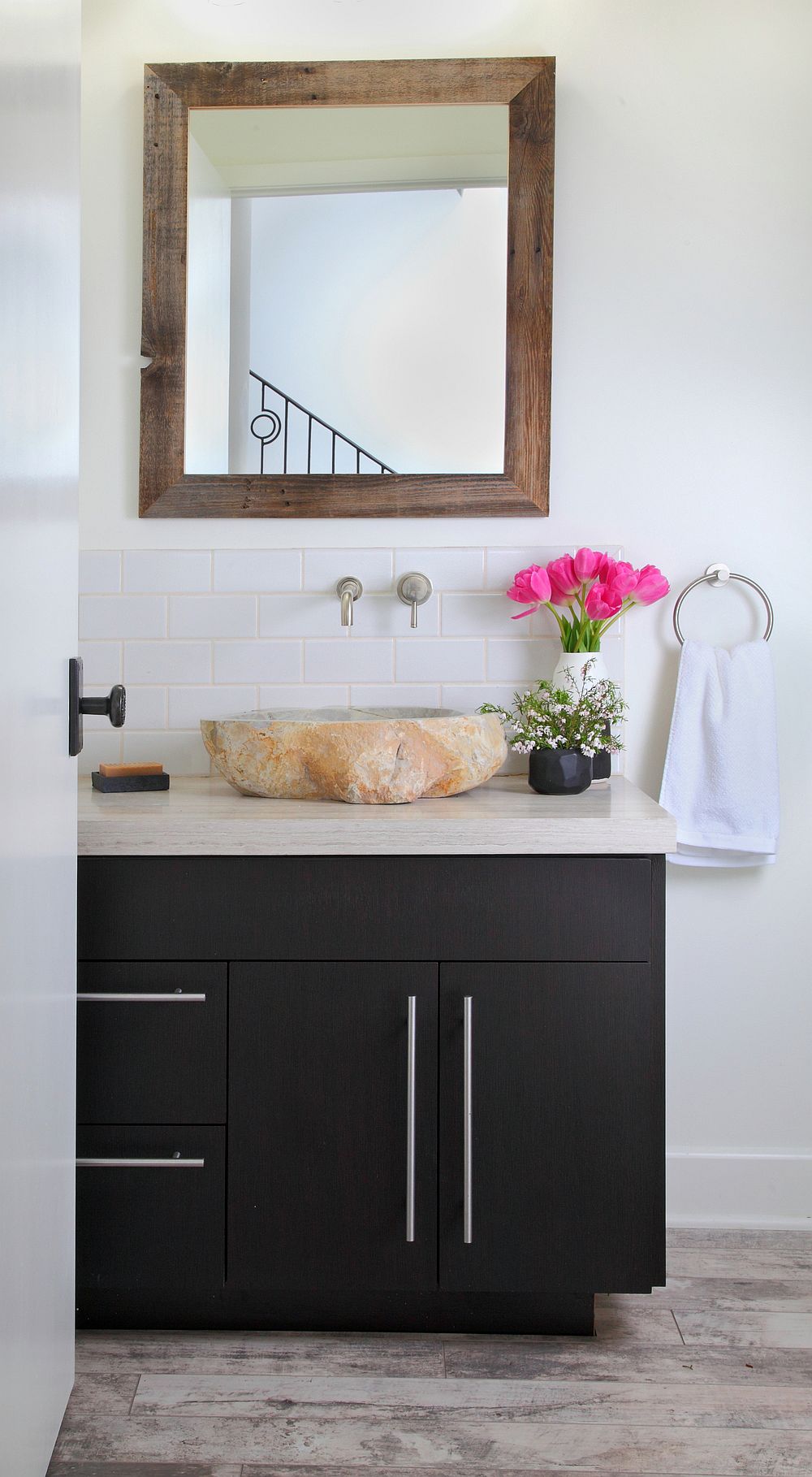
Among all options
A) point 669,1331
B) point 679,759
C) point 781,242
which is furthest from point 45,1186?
point 781,242

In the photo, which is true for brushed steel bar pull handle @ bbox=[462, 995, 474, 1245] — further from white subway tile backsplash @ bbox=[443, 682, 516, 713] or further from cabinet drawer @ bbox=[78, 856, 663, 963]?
white subway tile backsplash @ bbox=[443, 682, 516, 713]

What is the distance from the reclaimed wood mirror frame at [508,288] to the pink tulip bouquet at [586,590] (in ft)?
0.60

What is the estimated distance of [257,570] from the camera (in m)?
2.17

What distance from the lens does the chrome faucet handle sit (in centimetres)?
210

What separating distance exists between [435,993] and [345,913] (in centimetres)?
18

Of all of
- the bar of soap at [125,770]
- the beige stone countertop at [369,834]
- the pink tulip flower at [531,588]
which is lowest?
the beige stone countertop at [369,834]

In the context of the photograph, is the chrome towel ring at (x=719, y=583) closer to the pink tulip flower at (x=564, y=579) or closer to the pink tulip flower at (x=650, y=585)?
the pink tulip flower at (x=650, y=585)

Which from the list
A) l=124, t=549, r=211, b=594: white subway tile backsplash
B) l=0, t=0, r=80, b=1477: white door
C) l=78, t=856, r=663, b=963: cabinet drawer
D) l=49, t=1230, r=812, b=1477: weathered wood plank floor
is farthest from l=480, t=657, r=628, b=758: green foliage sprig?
l=49, t=1230, r=812, b=1477: weathered wood plank floor

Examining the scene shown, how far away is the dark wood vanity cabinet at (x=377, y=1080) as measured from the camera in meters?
1.61

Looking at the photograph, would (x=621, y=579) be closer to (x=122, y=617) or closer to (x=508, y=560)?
(x=508, y=560)

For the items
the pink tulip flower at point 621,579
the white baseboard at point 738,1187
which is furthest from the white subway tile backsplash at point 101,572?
the white baseboard at point 738,1187

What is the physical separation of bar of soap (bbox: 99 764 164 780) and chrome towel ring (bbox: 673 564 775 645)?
105cm

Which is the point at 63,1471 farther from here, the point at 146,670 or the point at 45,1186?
the point at 146,670

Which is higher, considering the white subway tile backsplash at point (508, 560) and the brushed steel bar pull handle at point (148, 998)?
the white subway tile backsplash at point (508, 560)
